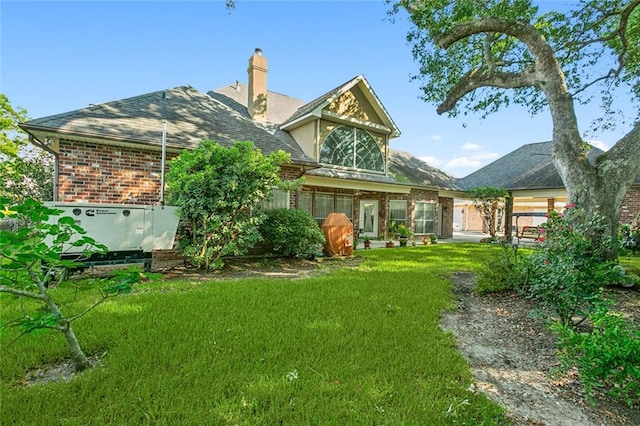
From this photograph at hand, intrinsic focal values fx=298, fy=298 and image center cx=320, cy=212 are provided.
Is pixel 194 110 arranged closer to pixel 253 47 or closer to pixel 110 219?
pixel 253 47

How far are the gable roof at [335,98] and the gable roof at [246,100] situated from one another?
1.74 metres

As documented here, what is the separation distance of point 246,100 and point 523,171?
1666 cm

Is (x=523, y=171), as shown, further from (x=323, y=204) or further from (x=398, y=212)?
(x=323, y=204)

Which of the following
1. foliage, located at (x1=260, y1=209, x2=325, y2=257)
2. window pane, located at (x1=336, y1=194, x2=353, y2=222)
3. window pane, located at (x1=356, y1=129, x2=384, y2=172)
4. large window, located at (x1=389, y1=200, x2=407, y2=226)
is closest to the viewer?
foliage, located at (x1=260, y1=209, x2=325, y2=257)

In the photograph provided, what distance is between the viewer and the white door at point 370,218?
16125 millimetres

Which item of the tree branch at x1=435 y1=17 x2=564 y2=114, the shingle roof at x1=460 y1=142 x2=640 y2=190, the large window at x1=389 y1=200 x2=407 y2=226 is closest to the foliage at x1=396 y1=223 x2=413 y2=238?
the large window at x1=389 y1=200 x2=407 y2=226

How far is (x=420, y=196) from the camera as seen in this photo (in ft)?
55.3

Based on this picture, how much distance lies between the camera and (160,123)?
8477 millimetres

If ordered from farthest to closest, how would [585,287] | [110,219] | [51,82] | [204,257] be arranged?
[51,82] < [204,257] < [110,219] < [585,287]

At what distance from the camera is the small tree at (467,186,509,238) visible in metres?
15.2

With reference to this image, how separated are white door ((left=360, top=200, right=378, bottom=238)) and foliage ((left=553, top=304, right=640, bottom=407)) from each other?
13.7 m

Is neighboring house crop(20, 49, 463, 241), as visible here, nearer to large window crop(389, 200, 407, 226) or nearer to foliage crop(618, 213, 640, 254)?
large window crop(389, 200, 407, 226)

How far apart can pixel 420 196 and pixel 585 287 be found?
13.9 metres

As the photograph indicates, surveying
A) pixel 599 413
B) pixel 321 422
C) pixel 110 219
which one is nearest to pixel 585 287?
pixel 599 413
